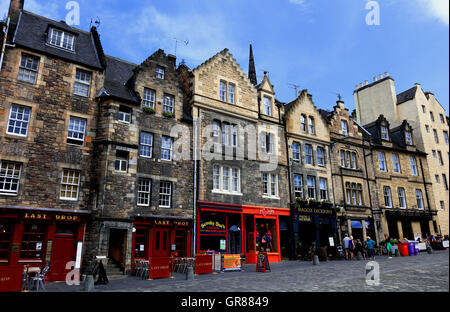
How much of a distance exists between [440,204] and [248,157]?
2612cm

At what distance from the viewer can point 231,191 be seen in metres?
22.8

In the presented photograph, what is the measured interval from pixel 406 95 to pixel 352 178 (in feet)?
53.9

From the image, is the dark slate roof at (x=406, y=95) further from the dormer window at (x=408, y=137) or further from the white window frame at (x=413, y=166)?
the white window frame at (x=413, y=166)

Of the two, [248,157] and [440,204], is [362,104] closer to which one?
[440,204]

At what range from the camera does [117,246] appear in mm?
18125

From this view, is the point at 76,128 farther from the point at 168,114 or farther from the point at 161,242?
the point at 161,242

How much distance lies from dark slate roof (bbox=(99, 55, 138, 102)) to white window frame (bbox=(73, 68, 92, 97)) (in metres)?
0.90

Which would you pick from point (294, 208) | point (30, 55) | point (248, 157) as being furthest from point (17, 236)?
point (294, 208)

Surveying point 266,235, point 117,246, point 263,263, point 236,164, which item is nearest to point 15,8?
point 117,246

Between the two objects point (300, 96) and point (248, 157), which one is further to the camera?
point (300, 96)

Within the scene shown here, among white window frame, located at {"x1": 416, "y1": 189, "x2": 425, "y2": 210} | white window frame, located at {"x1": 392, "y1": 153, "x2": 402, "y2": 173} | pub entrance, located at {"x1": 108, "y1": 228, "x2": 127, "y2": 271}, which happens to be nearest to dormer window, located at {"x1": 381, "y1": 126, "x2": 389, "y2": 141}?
white window frame, located at {"x1": 392, "y1": 153, "x2": 402, "y2": 173}

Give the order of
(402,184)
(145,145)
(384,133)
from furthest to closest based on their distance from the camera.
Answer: (384,133)
(402,184)
(145,145)

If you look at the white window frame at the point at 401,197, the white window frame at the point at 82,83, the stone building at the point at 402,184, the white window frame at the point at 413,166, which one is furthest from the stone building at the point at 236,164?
the white window frame at the point at 413,166

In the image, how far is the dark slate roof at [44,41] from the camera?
17.8 meters
